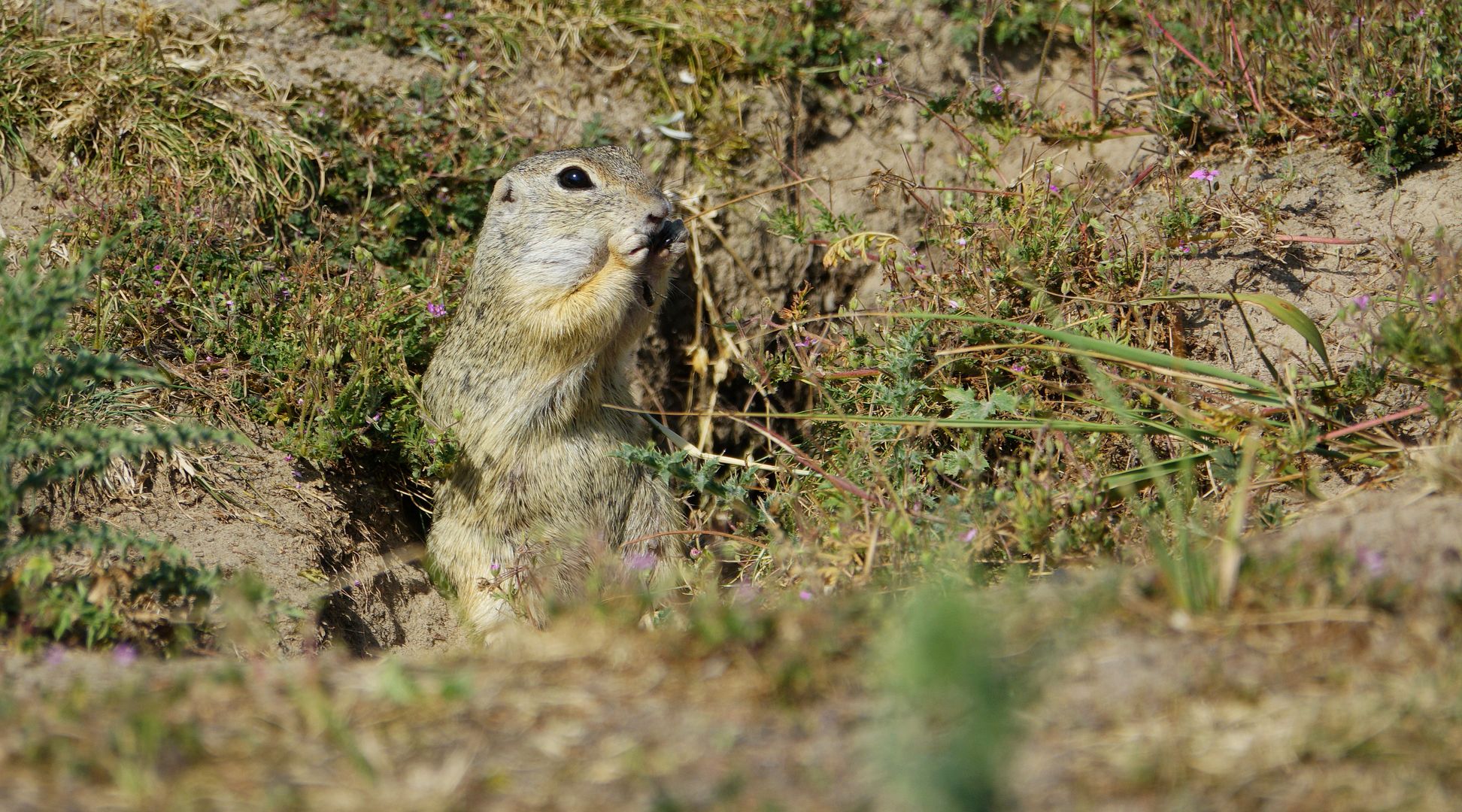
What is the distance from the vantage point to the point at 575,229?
5.56m

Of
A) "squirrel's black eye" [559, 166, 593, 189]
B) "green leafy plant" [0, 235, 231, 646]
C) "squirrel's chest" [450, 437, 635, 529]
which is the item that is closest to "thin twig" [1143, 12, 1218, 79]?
"squirrel's black eye" [559, 166, 593, 189]

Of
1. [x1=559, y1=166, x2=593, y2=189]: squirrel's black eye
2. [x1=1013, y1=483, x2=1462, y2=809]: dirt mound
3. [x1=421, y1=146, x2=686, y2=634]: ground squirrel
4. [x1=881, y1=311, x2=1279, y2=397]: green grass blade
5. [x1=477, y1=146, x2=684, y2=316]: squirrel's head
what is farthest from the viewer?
[x1=559, y1=166, x2=593, y2=189]: squirrel's black eye

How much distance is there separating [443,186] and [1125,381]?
3.85m

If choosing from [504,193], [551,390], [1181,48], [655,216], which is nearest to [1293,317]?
[1181,48]

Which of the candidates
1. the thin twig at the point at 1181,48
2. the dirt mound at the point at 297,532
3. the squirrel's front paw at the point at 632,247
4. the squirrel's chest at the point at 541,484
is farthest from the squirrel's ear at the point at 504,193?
the thin twig at the point at 1181,48

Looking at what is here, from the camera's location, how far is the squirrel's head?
18.0ft

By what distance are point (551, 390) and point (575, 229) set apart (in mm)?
781

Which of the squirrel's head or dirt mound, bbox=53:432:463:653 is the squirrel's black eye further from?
dirt mound, bbox=53:432:463:653

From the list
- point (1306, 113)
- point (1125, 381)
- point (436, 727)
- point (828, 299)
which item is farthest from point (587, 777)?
point (1306, 113)

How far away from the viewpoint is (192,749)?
248 cm

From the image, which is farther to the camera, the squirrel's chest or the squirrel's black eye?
the squirrel's black eye

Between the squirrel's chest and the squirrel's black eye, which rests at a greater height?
the squirrel's black eye

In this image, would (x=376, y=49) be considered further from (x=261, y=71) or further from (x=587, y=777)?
(x=587, y=777)

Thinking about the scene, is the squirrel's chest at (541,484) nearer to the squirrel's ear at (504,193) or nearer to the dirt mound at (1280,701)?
the squirrel's ear at (504,193)
